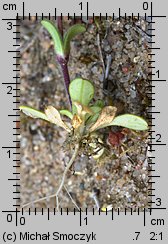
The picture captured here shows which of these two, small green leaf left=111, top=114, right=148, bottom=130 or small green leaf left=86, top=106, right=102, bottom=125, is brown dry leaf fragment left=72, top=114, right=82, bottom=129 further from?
small green leaf left=111, top=114, right=148, bottom=130

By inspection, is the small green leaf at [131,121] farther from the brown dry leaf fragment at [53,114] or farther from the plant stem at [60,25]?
the plant stem at [60,25]

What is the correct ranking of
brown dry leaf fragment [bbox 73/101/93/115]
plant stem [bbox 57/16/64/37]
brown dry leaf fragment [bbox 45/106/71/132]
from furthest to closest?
1. plant stem [bbox 57/16/64/37]
2. brown dry leaf fragment [bbox 45/106/71/132]
3. brown dry leaf fragment [bbox 73/101/93/115]

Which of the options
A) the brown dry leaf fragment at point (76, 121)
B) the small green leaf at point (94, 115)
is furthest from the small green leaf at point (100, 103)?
the brown dry leaf fragment at point (76, 121)

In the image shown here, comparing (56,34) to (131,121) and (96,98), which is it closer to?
(96,98)

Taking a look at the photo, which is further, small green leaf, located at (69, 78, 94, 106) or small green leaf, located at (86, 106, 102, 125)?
small green leaf, located at (86, 106, 102, 125)

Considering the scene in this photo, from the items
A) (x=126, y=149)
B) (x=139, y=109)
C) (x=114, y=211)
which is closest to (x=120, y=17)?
(x=139, y=109)

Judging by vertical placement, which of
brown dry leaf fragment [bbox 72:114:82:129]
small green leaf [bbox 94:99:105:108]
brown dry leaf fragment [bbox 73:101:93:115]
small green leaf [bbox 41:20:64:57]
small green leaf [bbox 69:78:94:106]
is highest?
small green leaf [bbox 41:20:64:57]

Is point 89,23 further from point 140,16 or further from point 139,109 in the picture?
point 139,109

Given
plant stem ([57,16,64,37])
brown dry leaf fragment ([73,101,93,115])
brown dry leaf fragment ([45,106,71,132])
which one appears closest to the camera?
brown dry leaf fragment ([73,101,93,115])

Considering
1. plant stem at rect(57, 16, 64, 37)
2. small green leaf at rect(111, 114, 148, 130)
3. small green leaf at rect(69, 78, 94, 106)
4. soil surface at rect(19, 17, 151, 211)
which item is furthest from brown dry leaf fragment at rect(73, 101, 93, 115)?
plant stem at rect(57, 16, 64, 37)
